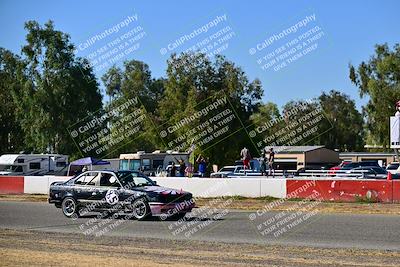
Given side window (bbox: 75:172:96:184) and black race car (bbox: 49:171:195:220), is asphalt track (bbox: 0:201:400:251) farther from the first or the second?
side window (bbox: 75:172:96:184)

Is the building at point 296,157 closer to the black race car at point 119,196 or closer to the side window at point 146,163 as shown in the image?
the side window at point 146,163

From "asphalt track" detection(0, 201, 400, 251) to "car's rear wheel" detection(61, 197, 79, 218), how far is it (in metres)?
0.26

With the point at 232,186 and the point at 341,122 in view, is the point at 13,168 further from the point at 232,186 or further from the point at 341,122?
A: the point at 341,122

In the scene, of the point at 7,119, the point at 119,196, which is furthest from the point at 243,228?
the point at 7,119

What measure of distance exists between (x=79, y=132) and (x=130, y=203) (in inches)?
1832

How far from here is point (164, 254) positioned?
10.8 m

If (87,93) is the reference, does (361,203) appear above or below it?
below

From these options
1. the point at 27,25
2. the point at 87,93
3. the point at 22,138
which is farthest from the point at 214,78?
the point at 22,138

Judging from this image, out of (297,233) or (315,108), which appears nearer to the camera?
(297,233)

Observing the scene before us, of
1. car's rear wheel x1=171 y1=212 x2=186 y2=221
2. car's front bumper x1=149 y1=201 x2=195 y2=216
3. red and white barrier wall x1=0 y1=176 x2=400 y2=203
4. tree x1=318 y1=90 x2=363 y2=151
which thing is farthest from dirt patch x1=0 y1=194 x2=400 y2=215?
tree x1=318 y1=90 x2=363 y2=151

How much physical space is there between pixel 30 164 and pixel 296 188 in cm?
2911

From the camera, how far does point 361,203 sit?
23031 mm

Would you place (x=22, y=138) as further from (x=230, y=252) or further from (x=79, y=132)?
(x=230, y=252)

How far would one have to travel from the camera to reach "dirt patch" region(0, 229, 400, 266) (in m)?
9.69
